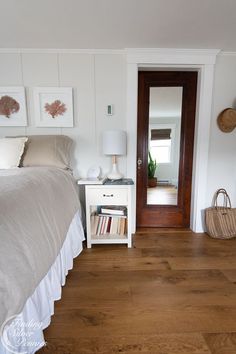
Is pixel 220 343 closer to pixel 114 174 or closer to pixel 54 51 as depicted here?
pixel 114 174

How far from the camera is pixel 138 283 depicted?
5.52 ft

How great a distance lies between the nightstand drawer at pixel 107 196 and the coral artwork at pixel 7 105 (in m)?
1.29

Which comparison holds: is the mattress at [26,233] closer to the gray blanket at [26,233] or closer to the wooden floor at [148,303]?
the gray blanket at [26,233]

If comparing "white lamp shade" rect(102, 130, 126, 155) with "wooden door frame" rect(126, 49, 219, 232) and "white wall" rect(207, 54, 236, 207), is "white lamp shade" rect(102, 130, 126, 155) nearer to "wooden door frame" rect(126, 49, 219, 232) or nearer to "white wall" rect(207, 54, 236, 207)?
"wooden door frame" rect(126, 49, 219, 232)

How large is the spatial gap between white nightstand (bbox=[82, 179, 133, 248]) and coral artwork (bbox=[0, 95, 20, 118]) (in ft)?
4.09

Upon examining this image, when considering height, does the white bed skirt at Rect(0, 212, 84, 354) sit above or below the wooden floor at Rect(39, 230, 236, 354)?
above

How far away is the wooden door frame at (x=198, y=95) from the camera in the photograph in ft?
7.62

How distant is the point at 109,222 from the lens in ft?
7.76

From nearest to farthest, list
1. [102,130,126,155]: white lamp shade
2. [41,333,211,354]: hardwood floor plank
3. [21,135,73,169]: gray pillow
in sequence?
[41,333,211,354]: hardwood floor plank → [21,135,73,169]: gray pillow → [102,130,126,155]: white lamp shade

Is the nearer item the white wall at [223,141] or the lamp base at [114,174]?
the lamp base at [114,174]

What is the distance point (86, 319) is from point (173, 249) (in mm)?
1221

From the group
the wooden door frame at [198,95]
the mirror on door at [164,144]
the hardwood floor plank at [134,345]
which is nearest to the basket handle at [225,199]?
the wooden door frame at [198,95]

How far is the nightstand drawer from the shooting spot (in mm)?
2215

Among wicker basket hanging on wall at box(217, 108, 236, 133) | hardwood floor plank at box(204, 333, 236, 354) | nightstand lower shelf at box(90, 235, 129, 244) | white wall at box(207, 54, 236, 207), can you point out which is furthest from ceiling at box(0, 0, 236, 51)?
hardwood floor plank at box(204, 333, 236, 354)
